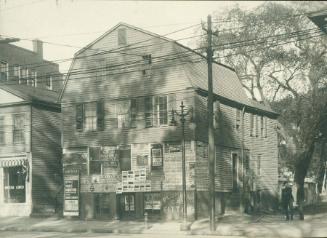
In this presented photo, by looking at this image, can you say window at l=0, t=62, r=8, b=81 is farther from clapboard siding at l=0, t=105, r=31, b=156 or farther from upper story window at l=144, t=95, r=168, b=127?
upper story window at l=144, t=95, r=168, b=127

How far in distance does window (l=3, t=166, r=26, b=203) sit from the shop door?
22.5ft

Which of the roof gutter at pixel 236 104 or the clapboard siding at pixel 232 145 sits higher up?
the roof gutter at pixel 236 104

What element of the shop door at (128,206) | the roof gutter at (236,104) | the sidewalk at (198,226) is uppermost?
the roof gutter at (236,104)

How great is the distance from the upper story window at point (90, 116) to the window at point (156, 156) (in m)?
3.64

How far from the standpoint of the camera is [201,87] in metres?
28.6

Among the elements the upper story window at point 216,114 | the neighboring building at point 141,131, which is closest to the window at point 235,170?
the neighboring building at point 141,131

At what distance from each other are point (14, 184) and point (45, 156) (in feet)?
8.25

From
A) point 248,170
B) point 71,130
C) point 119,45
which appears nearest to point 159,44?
point 119,45

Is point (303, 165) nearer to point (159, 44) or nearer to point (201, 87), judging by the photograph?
point (201, 87)

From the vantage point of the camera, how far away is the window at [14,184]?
106ft

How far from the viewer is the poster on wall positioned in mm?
30000

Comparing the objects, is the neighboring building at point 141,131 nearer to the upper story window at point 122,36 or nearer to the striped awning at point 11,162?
the upper story window at point 122,36

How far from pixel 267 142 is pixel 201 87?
34.9ft

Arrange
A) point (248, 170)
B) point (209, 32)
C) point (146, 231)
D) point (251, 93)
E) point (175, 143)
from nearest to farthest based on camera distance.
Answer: point (209, 32), point (146, 231), point (175, 143), point (248, 170), point (251, 93)
